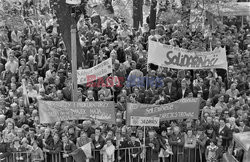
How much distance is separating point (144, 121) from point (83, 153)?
1870 millimetres

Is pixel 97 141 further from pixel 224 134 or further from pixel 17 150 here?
pixel 224 134

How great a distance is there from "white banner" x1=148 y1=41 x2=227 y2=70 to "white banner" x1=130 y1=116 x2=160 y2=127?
3.38m

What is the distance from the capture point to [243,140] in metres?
13.0

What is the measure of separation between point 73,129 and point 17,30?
750cm

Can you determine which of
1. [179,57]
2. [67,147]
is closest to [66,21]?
[179,57]

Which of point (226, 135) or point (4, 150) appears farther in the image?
point (226, 135)

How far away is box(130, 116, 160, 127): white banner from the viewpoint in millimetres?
14042

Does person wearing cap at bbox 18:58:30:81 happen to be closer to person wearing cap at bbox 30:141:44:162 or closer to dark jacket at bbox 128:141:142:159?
person wearing cap at bbox 30:141:44:162

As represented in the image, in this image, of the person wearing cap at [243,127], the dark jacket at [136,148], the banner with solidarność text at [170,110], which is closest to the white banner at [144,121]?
the banner with solidarność text at [170,110]

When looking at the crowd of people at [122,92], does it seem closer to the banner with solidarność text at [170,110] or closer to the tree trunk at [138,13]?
the banner with solidarność text at [170,110]

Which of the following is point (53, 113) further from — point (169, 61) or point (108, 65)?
point (169, 61)

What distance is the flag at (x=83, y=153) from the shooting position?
13617 millimetres

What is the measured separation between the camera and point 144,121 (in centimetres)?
1406

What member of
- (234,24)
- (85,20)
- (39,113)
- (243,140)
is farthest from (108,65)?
(234,24)
